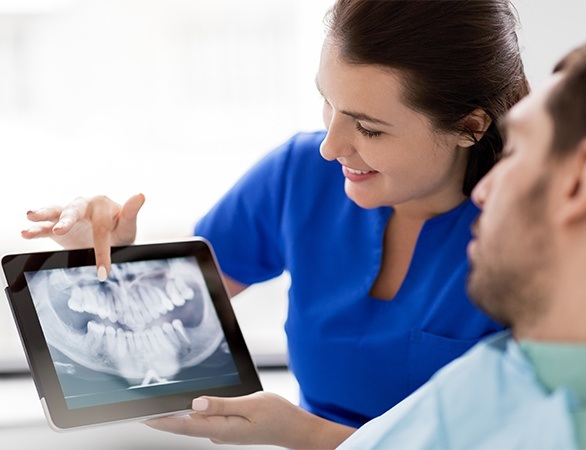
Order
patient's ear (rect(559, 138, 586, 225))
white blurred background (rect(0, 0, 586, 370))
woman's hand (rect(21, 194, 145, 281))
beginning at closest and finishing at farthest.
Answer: patient's ear (rect(559, 138, 586, 225))
woman's hand (rect(21, 194, 145, 281))
white blurred background (rect(0, 0, 586, 370))

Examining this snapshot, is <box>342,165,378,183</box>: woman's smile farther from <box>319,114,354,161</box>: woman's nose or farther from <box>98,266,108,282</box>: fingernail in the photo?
<box>98,266,108,282</box>: fingernail

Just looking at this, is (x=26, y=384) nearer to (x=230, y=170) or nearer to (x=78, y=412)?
(x=230, y=170)

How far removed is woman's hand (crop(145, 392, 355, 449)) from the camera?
1190 mm

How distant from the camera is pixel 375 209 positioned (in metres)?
1.47

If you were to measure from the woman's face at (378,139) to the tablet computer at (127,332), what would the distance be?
0.27 metres

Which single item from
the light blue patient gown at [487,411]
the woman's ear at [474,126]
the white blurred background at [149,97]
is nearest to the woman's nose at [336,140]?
the woman's ear at [474,126]

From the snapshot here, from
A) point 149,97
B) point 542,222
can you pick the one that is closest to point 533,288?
Result: point 542,222

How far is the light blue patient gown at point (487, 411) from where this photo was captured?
0.87 metres

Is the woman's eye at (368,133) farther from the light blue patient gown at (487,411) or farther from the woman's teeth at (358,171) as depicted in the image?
the light blue patient gown at (487,411)

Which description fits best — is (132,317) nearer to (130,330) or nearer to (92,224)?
(130,330)

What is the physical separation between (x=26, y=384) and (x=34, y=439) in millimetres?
279

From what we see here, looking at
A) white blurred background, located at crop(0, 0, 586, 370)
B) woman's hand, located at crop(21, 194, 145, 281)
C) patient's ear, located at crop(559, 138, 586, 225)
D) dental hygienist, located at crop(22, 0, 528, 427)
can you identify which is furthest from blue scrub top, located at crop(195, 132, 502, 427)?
patient's ear, located at crop(559, 138, 586, 225)

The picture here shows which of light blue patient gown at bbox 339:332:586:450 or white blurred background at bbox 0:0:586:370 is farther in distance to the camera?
white blurred background at bbox 0:0:586:370

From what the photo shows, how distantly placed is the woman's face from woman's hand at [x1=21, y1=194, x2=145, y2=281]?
12.6 inches
